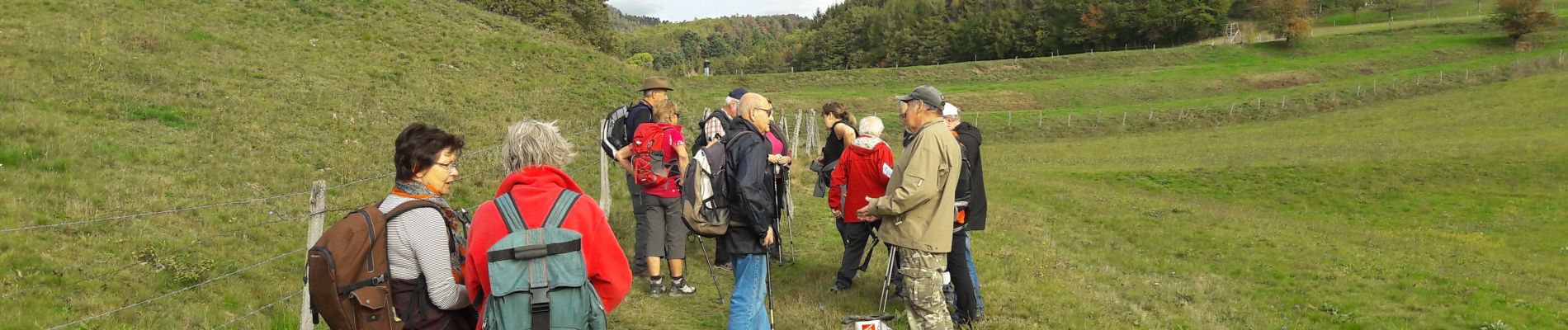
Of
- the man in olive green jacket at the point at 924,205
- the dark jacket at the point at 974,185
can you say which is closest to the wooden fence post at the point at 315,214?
the man in olive green jacket at the point at 924,205

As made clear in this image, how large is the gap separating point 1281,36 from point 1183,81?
1952 centimetres

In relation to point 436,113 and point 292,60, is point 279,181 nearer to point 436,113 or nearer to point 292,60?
point 436,113

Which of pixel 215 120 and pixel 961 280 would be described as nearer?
pixel 961 280

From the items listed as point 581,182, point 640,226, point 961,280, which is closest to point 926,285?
point 961,280

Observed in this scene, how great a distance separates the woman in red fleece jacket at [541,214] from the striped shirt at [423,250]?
0.10 meters

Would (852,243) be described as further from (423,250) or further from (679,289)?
(423,250)

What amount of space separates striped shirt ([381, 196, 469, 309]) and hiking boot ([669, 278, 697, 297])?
426 cm

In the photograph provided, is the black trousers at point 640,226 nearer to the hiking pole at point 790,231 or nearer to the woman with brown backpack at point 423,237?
the hiking pole at point 790,231

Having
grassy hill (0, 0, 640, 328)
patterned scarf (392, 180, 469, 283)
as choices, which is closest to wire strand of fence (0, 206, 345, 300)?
grassy hill (0, 0, 640, 328)

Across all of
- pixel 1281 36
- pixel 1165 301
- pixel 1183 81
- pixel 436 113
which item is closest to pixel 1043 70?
pixel 1183 81

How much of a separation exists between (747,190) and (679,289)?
2.69 m

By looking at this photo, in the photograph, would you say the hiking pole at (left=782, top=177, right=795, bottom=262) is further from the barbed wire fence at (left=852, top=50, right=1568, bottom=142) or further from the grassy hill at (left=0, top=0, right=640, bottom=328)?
the barbed wire fence at (left=852, top=50, right=1568, bottom=142)

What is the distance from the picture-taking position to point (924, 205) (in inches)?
220

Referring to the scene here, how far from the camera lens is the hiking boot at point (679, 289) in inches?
310
